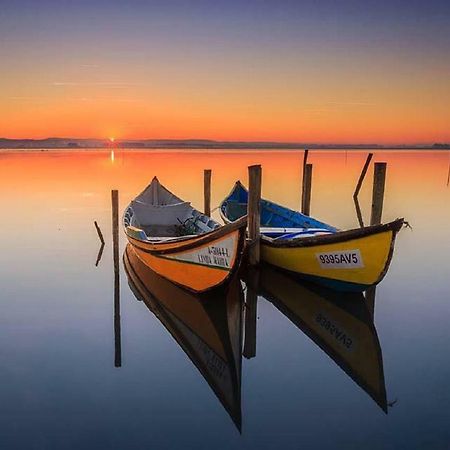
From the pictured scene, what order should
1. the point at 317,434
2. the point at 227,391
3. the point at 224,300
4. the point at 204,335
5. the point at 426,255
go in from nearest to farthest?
1. the point at 317,434
2. the point at 227,391
3. the point at 204,335
4. the point at 224,300
5. the point at 426,255

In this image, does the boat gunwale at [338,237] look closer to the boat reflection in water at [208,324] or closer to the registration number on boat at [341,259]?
the registration number on boat at [341,259]

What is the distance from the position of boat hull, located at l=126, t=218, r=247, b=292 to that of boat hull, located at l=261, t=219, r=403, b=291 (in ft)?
7.58

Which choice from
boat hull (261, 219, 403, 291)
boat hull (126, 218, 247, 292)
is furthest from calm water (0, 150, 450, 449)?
boat hull (126, 218, 247, 292)

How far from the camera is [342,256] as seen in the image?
37.4 feet

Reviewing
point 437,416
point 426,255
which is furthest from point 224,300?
point 426,255

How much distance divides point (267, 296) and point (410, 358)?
4231 mm

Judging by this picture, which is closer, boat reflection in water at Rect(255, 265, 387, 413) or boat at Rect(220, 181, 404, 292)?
boat reflection in water at Rect(255, 265, 387, 413)

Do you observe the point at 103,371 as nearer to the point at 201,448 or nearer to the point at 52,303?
the point at 201,448

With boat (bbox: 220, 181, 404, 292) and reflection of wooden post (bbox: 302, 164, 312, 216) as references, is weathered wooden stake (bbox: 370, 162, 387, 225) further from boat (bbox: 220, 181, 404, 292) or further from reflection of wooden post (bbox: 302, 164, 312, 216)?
reflection of wooden post (bbox: 302, 164, 312, 216)

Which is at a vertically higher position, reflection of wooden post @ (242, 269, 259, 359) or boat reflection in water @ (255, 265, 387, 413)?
boat reflection in water @ (255, 265, 387, 413)

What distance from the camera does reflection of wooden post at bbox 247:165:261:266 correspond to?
12.3 m

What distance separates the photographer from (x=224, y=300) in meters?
12.0

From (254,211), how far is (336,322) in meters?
3.44

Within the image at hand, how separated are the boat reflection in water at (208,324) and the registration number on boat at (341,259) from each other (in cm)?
229
